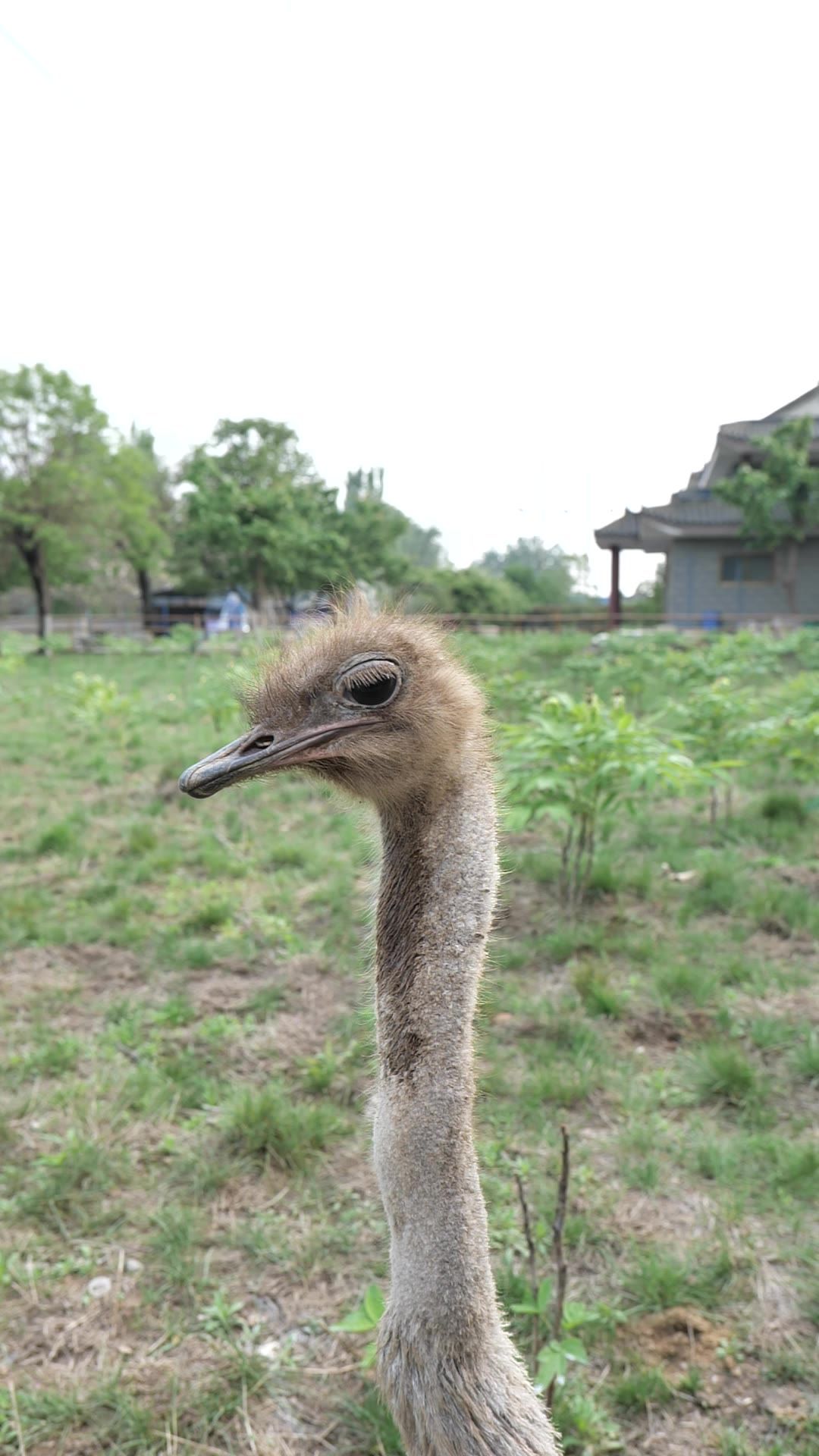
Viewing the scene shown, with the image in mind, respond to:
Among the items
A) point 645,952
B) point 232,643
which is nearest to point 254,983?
point 645,952

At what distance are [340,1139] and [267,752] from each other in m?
1.74

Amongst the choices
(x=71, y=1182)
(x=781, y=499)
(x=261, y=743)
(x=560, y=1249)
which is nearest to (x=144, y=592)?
(x=781, y=499)

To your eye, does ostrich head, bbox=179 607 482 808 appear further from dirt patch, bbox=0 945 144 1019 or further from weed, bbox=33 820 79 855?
weed, bbox=33 820 79 855

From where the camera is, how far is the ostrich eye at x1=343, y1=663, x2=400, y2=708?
3.66 feet

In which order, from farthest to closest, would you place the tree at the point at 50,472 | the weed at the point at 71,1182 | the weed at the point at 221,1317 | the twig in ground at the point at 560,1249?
the tree at the point at 50,472, the weed at the point at 71,1182, the weed at the point at 221,1317, the twig in ground at the point at 560,1249

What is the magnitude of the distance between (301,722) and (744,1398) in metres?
1.56

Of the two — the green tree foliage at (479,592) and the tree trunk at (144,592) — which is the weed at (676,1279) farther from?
the tree trunk at (144,592)

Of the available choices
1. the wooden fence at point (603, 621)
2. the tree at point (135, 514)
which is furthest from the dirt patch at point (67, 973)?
the tree at point (135, 514)

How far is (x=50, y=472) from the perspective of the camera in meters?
22.6

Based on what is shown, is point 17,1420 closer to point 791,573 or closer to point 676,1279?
point 676,1279

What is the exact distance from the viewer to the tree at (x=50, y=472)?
74.4 ft

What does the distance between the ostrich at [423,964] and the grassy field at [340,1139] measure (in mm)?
190

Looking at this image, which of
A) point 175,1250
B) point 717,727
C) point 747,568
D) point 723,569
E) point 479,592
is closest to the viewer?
point 175,1250

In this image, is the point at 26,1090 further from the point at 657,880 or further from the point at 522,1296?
the point at 657,880
